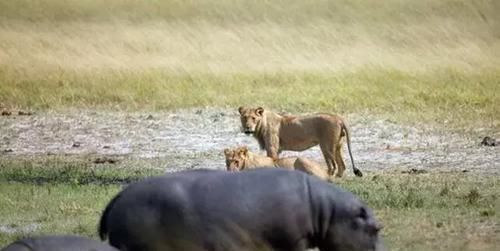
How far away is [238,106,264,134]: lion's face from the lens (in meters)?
21.8

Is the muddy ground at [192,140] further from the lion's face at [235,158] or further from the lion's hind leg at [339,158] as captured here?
the lion's face at [235,158]

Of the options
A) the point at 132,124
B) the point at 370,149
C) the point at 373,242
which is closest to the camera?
the point at 373,242

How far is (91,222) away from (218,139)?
859 cm

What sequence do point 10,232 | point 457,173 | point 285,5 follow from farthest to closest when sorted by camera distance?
point 285,5
point 457,173
point 10,232

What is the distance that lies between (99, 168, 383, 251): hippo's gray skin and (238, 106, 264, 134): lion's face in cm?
1042

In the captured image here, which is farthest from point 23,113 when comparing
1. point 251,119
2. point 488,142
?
point 488,142

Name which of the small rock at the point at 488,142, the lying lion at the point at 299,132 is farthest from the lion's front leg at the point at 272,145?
the small rock at the point at 488,142

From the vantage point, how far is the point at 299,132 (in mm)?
21266

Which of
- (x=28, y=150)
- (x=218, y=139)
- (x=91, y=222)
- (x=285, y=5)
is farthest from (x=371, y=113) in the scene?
(x=285, y=5)

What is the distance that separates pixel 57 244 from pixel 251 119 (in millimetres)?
11264

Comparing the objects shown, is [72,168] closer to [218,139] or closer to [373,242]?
[218,139]

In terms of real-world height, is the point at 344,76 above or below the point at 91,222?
below

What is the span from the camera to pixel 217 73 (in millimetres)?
32750

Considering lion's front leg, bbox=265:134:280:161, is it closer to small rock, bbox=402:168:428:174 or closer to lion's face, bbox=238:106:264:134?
lion's face, bbox=238:106:264:134
